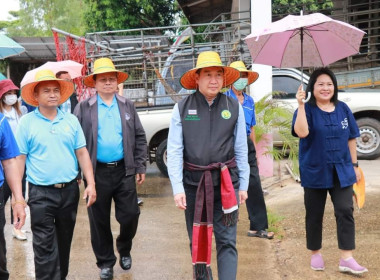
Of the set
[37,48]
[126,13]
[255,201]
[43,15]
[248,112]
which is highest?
[43,15]

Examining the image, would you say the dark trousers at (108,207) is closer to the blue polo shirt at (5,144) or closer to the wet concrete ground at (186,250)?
the wet concrete ground at (186,250)

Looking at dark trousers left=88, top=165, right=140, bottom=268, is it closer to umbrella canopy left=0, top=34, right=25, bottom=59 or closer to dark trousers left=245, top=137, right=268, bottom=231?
dark trousers left=245, top=137, right=268, bottom=231

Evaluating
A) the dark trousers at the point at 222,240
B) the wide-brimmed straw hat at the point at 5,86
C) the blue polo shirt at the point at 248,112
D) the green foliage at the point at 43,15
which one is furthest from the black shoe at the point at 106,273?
the green foliage at the point at 43,15

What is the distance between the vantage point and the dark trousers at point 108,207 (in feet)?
14.6

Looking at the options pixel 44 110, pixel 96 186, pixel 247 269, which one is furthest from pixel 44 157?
pixel 247 269

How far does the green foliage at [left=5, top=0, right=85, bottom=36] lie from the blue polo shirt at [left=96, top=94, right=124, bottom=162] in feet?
102

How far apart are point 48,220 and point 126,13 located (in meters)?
18.4

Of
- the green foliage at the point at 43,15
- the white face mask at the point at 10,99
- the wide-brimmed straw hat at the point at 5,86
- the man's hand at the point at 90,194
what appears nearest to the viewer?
the man's hand at the point at 90,194

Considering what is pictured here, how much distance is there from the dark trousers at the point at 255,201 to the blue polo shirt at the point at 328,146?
1094mm

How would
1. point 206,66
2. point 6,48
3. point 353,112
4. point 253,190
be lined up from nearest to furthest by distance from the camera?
point 206,66 → point 6,48 → point 253,190 → point 353,112

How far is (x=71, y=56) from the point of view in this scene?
896 cm

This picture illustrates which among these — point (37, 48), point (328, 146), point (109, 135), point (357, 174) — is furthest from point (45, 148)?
point (37, 48)

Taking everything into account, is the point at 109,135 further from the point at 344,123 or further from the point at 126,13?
the point at 126,13

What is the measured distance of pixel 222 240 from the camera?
377 cm
